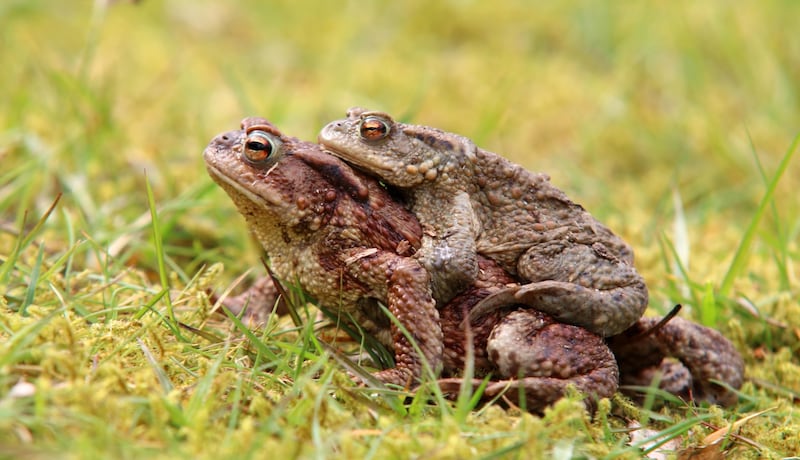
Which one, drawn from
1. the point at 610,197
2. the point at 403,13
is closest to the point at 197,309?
the point at 610,197

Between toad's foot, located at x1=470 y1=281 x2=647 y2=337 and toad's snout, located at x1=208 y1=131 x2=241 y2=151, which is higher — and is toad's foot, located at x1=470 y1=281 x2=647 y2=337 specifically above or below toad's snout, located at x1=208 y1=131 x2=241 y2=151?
below

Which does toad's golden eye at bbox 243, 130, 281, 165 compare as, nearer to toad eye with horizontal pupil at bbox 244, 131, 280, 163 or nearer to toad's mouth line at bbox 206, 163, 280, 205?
toad eye with horizontal pupil at bbox 244, 131, 280, 163

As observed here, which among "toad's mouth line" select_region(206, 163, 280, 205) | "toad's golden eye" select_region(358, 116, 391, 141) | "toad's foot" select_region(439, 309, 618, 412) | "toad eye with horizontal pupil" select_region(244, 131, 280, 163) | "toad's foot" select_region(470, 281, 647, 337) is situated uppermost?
"toad's golden eye" select_region(358, 116, 391, 141)

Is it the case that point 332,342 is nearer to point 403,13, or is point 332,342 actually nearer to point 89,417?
point 89,417

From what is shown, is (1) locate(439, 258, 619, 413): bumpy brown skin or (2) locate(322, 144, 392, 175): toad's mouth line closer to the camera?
(1) locate(439, 258, 619, 413): bumpy brown skin

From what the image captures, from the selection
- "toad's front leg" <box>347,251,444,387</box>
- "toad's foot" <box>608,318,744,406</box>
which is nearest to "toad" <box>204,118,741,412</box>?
"toad's front leg" <box>347,251,444,387</box>

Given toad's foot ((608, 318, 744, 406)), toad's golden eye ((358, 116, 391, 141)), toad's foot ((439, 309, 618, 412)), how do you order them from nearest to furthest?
toad's foot ((439, 309, 618, 412)) < toad's golden eye ((358, 116, 391, 141)) < toad's foot ((608, 318, 744, 406))

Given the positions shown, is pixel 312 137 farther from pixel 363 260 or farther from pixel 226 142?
pixel 363 260

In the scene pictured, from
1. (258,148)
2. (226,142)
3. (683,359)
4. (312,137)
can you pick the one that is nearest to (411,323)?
(258,148)
